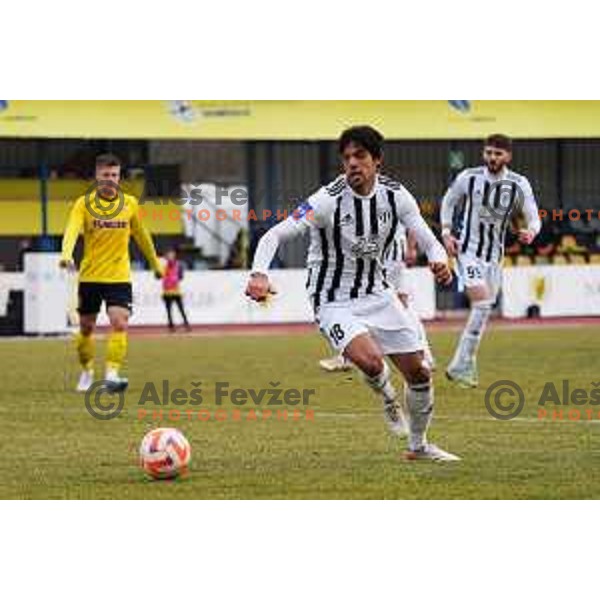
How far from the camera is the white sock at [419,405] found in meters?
11.5

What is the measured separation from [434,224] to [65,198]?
9.11m

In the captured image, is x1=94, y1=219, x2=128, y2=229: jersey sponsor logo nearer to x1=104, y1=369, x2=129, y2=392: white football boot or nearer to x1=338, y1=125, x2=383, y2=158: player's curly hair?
x1=104, y1=369, x2=129, y2=392: white football boot

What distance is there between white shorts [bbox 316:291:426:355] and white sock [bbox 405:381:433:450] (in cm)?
25

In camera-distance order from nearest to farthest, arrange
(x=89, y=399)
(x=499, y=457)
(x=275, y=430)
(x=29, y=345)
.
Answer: (x=499, y=457), (x=275, y=430), (x=89, y=399), (x=29, y=345)

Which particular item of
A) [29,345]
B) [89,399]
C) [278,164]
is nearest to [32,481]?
[89,399]

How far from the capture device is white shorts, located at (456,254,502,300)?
1891 cm

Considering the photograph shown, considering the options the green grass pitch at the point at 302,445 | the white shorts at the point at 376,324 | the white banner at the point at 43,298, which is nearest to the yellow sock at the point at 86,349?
the green grass pitch at the point at 302,445

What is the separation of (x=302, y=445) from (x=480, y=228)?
21.1 ft

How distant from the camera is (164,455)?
1103cm

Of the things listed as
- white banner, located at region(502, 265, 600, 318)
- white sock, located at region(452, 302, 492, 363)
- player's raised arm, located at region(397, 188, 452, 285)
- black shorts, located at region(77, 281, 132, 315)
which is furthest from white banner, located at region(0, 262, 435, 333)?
player's raised arm, located at region(397, 188, 452, 285)

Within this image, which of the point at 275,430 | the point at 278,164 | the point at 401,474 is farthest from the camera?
the point at 278,164

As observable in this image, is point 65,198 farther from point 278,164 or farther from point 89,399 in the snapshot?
point 89,399

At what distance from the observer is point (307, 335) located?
107 feet

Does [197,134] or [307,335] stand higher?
[197,134]
